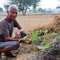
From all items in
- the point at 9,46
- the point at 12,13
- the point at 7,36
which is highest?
the point at 12,13

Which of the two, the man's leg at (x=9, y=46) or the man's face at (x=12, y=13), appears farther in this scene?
the man's face at (x=12, y=13)

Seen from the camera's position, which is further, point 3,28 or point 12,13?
point 12,13

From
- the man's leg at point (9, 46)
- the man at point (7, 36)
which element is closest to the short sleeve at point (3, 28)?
the man at point (7, 36)

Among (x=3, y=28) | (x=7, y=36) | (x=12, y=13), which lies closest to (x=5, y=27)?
(x=3, y=28)

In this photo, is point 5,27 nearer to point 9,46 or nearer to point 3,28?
point 3,28

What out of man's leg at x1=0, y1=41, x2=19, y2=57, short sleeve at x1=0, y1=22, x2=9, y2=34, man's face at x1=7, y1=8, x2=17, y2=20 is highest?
man's face at x1=7, y1=8, x2=17, y2=20

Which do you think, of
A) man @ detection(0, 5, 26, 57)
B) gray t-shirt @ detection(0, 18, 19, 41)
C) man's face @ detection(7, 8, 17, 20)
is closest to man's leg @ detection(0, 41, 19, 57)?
man @ detection(0, 5, 26, 57)

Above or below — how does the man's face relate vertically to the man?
above

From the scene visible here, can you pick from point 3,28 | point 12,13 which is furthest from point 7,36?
point 12,13

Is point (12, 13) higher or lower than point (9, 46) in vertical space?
higher

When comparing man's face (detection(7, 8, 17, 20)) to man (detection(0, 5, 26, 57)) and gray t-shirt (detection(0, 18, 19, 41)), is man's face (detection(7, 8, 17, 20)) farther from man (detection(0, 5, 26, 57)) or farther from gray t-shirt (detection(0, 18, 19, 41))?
gray t-shirt (detection(0, 18, 19, 41))

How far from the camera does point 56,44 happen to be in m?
3.87

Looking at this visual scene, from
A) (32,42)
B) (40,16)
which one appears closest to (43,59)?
(32,42)

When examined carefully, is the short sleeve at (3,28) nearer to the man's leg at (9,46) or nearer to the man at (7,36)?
the man at (7,36)
